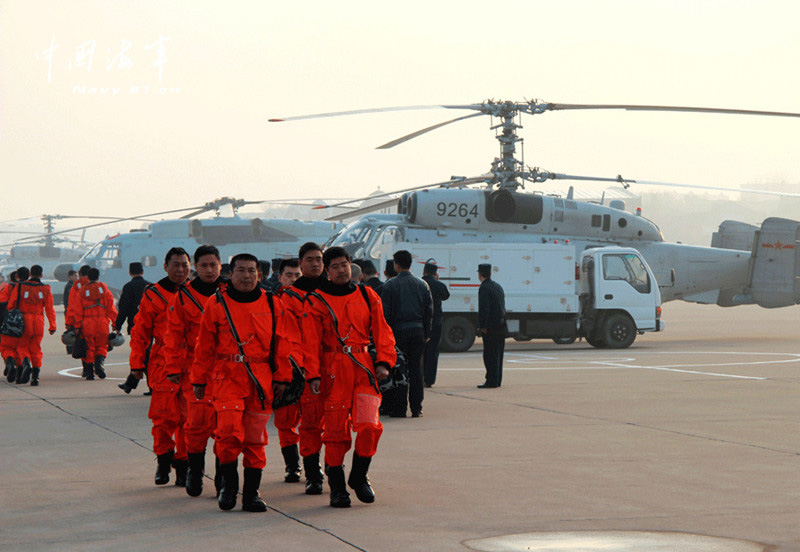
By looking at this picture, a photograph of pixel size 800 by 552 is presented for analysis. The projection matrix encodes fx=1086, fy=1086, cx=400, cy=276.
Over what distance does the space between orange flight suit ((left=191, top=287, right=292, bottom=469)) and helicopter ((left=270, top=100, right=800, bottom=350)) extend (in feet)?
40.4

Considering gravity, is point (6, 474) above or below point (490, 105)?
below

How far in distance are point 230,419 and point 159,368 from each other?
148 centimetres

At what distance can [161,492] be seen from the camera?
7488 millimetres

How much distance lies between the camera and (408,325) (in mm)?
11805

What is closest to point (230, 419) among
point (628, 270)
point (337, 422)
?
point (337, 422)

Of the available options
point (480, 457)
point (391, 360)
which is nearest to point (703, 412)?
point (480, 457)

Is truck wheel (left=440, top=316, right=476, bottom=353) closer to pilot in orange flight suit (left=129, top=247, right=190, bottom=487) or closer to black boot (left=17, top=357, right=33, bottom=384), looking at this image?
black boot (left=17, top=357, right=33, bottom=384)

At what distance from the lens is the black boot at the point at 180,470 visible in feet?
25.4

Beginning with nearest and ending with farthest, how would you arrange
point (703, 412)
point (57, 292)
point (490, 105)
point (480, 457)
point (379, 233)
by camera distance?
point (480, 457), point (703, 412), point (490, 105), point (379, 233), point (57, 292)

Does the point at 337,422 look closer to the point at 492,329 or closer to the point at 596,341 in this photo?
the point at 492,329

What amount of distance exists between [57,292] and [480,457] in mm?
38927

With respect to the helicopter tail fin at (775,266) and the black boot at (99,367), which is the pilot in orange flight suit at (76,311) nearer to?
the black boot at (99,367)

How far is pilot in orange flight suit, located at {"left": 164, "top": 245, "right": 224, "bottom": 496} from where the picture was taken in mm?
7355

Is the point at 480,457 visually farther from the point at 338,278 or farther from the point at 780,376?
the point at 780,376
